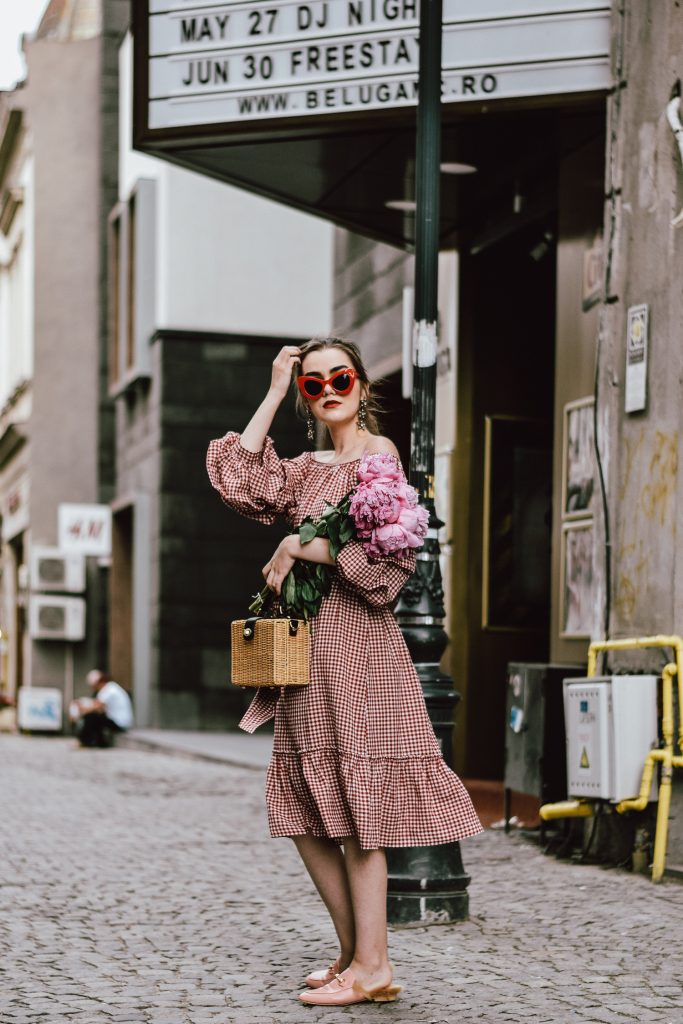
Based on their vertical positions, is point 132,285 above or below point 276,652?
above

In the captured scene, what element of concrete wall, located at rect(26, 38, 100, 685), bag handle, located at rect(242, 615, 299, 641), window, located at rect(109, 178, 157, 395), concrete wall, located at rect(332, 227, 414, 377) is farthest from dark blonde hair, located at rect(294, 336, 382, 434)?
concrete wall, located at rect(26, 38, 100, 685)

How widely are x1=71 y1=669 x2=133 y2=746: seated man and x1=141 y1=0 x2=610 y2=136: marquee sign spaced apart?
1180 centimetres

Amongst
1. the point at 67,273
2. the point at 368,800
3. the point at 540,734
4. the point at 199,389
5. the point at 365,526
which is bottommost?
the point at 540,734

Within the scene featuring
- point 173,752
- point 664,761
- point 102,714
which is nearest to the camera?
point 664,761

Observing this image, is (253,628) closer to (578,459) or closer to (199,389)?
(578,459)

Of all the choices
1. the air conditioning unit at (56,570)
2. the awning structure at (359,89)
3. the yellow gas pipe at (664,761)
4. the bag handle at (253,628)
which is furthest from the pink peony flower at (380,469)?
the air conditioning unit at (56,570)

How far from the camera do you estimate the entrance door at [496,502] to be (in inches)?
500

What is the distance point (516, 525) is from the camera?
1262 centimetres

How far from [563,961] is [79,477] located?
73.7ft

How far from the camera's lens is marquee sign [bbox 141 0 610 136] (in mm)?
9047

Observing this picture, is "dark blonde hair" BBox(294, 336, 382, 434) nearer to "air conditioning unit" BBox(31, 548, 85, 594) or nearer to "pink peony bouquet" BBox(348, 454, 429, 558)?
"pink peony bouquet" BBox(348, 454, 429, 558)

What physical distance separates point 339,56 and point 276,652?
589 centimetres

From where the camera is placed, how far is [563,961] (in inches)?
225

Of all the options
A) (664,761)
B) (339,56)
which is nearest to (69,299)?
(339,56)
